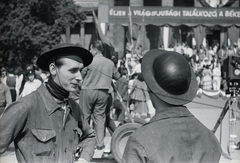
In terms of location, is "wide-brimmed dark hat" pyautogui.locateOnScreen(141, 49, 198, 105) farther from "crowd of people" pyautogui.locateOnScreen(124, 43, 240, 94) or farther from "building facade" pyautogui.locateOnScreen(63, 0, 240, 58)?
"building facade" pyautogui.locateOnScreen(63, 0, 240, 58)

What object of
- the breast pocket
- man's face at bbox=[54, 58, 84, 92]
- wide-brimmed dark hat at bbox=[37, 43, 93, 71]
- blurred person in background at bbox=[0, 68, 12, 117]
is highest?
wide-brimmed dark hat at bbox=[37, 43, 93, 71]

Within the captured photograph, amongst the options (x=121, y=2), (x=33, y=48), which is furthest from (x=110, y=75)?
(x=121, y=2)

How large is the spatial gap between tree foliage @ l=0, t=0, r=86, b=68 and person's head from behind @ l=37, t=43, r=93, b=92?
383 inches

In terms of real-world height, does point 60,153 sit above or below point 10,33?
below

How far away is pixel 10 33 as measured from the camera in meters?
13.0

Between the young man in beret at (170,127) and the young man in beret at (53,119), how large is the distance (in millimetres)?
662

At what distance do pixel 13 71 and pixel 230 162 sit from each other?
9.59 meters

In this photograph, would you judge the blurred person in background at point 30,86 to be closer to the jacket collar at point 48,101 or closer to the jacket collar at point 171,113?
the jacket collar at point 48,101


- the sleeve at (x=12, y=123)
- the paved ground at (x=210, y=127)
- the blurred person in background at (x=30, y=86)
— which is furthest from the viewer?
the blurred person in background at (x=30, y=86)

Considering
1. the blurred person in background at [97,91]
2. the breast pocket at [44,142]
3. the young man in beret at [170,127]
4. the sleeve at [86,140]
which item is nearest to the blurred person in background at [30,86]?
the blurred person in background at [97,91]

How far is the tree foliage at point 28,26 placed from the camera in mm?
12605

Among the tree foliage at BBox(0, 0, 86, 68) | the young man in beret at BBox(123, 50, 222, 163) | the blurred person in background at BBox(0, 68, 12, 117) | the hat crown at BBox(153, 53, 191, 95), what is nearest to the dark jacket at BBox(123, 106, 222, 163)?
the young man in beret at BBox(123, 50, 222, 163)

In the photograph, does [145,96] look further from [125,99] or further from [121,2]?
[121,2]

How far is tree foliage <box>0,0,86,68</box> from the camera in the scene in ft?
41.4
